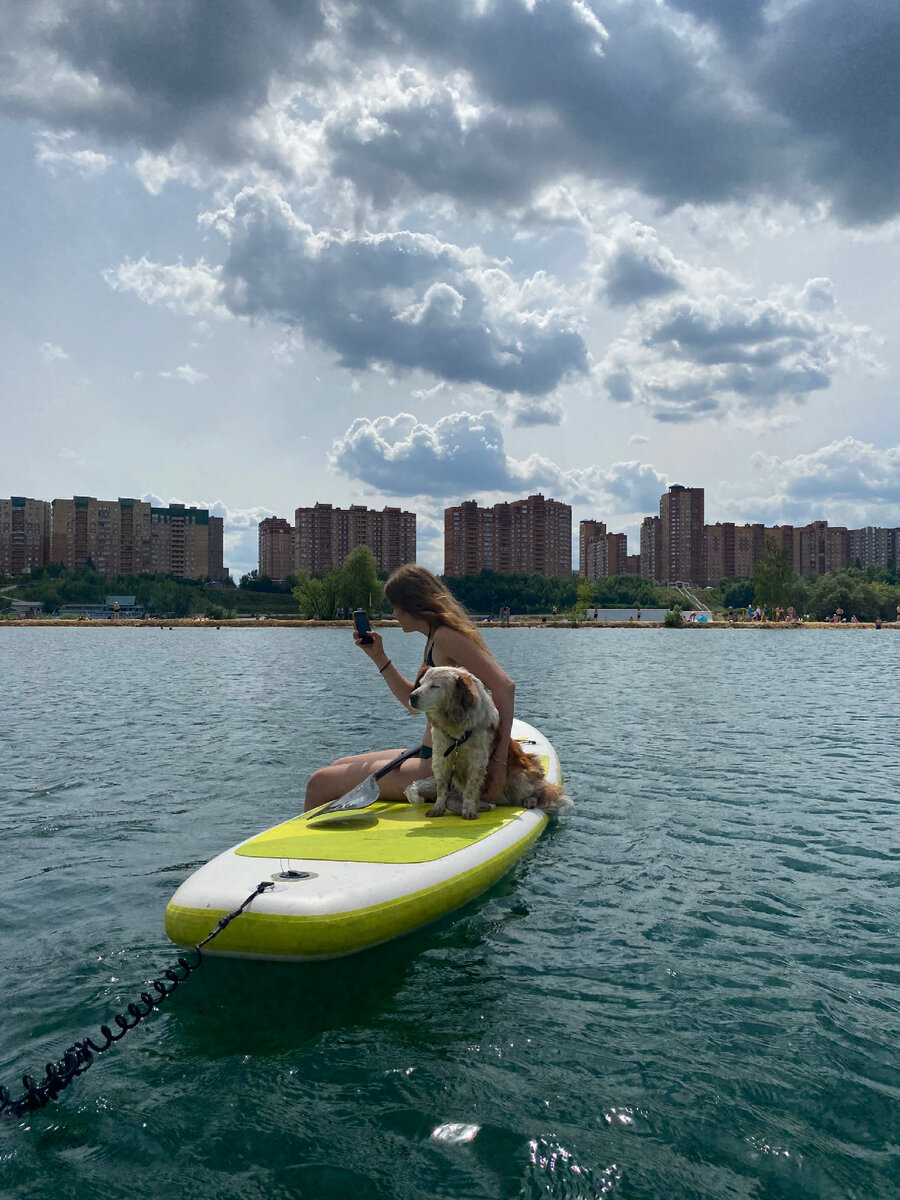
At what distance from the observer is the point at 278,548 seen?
180m

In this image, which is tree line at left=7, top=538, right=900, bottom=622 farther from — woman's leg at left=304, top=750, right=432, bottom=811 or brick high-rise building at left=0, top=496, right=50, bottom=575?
woman's leg at left=304, top=750, right=432, bottom=811

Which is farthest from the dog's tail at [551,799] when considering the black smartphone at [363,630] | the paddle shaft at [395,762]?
the black smartphone at [363,630]

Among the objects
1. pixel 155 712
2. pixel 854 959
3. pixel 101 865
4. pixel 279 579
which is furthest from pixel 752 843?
pixel 279 579

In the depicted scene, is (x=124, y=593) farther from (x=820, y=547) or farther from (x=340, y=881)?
(x=340, y=881)

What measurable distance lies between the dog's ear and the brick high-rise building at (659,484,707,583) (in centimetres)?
17589

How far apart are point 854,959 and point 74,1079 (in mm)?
4371

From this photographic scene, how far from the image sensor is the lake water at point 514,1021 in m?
2.98

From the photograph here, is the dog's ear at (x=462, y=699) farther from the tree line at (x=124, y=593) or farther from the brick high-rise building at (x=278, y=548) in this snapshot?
the brick high-rise building at (x=278, y=548)

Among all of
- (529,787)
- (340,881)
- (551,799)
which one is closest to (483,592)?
(551,799)

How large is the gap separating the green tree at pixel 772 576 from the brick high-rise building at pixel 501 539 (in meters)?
66.9

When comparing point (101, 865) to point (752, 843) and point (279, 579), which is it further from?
point (279, 579)

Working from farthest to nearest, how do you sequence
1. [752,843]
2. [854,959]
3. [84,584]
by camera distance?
[84,584] < [752,843] < [854,959]

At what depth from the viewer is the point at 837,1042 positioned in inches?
152

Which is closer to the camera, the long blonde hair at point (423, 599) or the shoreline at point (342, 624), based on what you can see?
the long blonde hair at point (423, 599)
